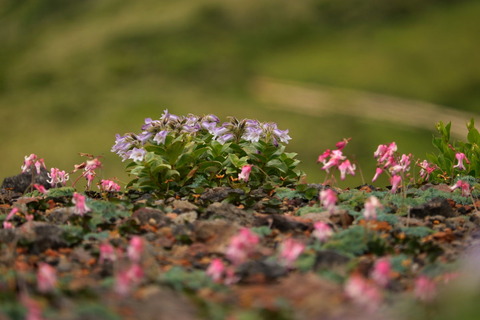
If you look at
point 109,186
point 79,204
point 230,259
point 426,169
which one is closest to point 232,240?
point 230,259

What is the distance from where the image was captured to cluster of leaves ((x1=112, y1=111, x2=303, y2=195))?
4.87m

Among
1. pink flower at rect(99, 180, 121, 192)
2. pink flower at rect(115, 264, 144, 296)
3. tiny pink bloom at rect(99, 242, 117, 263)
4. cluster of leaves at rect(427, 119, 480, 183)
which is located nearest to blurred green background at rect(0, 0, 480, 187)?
cluster of leaves at rect(427, 119, 480, 183)

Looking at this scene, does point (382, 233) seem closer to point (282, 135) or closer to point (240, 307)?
point (240, 307)

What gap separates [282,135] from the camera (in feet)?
16.9

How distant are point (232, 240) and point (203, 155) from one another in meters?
2.69

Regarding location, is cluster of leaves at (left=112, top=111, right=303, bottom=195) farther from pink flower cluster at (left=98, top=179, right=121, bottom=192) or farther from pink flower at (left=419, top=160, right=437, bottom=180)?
pink flower at (left=419, top=160, right=437, bottom=180)

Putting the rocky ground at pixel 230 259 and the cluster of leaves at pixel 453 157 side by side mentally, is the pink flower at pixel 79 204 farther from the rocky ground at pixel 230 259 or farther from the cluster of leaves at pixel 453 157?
the cluster of leaves at pixel 453 157

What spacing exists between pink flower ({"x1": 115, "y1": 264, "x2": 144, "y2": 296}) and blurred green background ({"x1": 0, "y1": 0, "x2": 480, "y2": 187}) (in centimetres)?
423

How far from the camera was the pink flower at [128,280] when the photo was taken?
2.20 metres

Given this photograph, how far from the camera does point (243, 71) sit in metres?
7.61

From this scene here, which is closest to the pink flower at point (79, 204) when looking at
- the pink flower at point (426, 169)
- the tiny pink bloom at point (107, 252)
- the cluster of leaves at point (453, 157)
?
the tiny pink bloom at point (107, 252)

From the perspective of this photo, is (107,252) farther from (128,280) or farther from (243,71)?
(243,71)

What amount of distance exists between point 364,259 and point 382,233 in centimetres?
44

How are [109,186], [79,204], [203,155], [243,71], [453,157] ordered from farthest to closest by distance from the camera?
[243,71]
[453,157]
[203,155]
[109,186]
[79,204]
